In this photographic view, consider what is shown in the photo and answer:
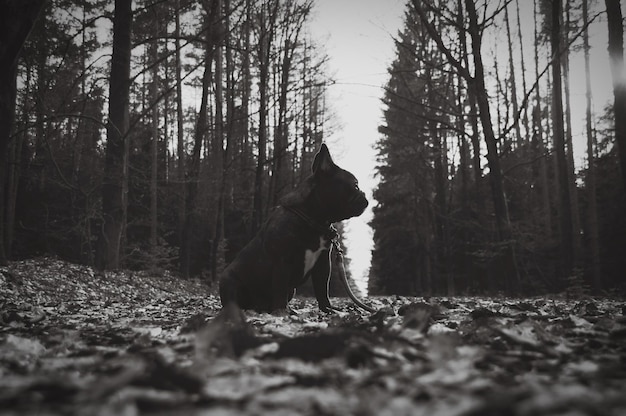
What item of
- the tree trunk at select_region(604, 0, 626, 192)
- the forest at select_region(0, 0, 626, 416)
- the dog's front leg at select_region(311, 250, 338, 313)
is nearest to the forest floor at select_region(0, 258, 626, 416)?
the forest at select_region(0, 0, 626, 416)

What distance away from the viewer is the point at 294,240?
4051 millimetres

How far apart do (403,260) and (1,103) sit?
22.9m

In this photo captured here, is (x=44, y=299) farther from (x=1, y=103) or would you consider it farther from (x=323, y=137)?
(x=323, y=137)

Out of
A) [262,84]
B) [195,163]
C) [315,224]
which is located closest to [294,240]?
[315,224]

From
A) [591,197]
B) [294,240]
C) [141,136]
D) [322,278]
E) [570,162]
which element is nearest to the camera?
[294,240]

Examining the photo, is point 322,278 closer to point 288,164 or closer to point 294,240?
point 294,240

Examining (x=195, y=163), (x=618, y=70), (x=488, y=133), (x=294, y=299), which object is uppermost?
(x=195, y=163)

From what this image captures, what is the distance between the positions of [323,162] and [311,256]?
3.35 ft

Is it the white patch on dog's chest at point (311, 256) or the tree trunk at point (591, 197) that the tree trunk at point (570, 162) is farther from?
the white patch on dog's chest at point (311, 256)

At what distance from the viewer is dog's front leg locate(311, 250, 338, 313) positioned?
4.56 meters

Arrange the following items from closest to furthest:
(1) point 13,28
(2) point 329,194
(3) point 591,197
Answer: (1) point 13,28
(2) point 329,194
(3) point 591,197

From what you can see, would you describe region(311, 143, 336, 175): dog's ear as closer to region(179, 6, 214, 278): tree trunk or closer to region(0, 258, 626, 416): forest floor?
region(0, 258, 626, 416): forest floor

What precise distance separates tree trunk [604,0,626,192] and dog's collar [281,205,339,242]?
6.08m

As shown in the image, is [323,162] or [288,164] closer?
[323,162]
